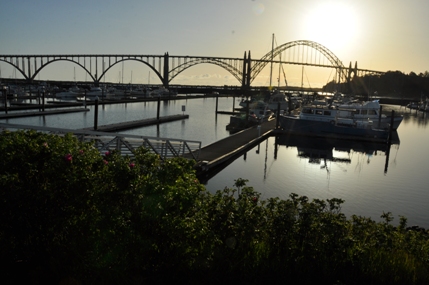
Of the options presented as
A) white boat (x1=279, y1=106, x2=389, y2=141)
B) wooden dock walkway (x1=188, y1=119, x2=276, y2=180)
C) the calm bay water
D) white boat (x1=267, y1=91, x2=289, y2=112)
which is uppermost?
white boat (x1=267, y1=91, x2=289, y2=112)

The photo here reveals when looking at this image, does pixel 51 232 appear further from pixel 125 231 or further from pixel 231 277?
pixel 231 277

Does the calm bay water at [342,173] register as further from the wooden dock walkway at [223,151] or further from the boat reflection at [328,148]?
the wooden dock walkway at [223,151]

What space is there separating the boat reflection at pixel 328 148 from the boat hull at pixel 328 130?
60 cm

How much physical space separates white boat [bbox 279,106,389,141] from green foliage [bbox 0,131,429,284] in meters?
34.3

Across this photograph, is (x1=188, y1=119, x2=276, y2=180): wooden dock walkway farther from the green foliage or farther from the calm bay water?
the green foliage

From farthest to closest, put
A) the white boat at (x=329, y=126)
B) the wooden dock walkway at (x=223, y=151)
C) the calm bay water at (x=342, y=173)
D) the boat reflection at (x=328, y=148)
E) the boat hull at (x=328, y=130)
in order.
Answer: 1. the white boat at (x=329, y=126)
2. the boat hull at (x=328, y=130)
3. the boat reflection at (x=328, y=148)
4. the wooden dock walkway at (x=223, y=151)
5. the calm bay water at (x=342, y=173)

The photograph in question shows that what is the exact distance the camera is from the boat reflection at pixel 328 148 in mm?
32644

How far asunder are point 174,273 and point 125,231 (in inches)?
52.7

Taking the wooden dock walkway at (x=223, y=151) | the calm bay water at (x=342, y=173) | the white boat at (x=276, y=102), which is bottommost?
the calm bay water at (x=342, y=173)

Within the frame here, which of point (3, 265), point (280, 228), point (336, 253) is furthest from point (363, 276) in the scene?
point (3, 265)

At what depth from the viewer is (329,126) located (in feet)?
136

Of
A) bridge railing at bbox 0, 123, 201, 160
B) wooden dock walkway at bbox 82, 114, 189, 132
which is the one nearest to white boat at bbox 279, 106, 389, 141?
wooden dock walkway at bbox 82, 114, 189, 132

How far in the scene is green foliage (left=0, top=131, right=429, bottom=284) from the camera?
623 cm

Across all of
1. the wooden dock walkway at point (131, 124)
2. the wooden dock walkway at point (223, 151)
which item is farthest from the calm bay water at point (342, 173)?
the wooden dock walkway at point (131, 124)
